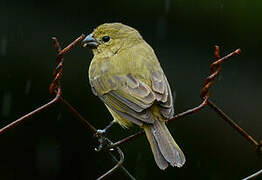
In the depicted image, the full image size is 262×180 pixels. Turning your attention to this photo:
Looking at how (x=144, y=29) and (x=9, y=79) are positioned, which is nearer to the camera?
(x=9, y=79)

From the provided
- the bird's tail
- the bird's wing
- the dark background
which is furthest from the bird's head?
the bird's tail

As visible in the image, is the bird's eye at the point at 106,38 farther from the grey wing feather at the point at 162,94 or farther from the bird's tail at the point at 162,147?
the bird's tail at the point at 162,147

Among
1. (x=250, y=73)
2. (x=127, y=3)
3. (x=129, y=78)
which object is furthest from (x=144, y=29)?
(x=129, y=78)

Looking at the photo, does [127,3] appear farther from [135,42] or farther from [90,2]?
[135,42]

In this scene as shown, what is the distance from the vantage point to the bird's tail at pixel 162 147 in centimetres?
342

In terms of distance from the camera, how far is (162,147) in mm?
3539

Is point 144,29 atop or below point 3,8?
below

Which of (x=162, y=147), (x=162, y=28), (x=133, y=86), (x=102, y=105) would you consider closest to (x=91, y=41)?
(x=133, y=86)

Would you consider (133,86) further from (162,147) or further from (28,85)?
(28,85)

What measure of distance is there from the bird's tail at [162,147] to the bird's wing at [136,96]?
0.16 feet

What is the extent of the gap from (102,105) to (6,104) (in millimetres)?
754

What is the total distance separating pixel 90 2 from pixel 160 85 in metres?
1.93

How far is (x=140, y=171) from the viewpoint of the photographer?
5.31m

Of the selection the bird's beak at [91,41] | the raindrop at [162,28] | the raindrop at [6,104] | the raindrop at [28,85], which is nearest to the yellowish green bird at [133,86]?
the bird's beak at [91,41]
